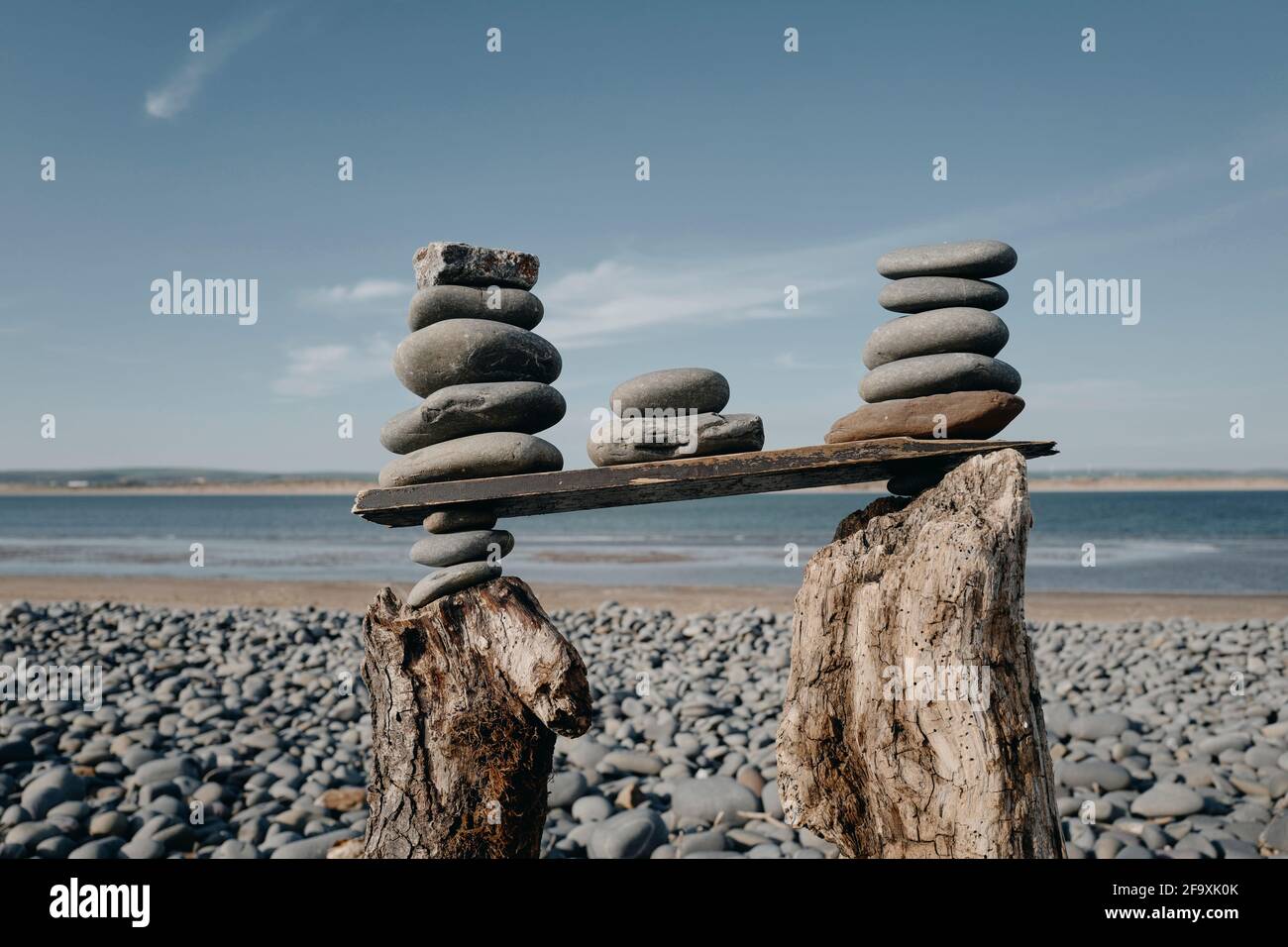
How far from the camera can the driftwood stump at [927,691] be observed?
322 cm

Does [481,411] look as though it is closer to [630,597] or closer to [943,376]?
[943,376]

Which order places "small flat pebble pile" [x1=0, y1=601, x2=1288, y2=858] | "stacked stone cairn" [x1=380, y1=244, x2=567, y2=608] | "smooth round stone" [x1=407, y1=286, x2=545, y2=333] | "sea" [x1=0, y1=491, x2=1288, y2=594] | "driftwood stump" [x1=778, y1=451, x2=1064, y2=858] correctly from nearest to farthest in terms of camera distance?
1. "driftwood stump" [x1=778, y1=451, x2=1064, y2=858]
2. "stacked stone cairn" [x1=380, y1=244, x2=567, y2=608]
3. "smooth round stone" [x1=407, y1=286, x2=545, y2=333]
4. "small flat pebble pile" [x1=0, y1=601, x2=1288, y2=858]
5. "sea" [x1=0, y1=491, x2=1288, y2=594]

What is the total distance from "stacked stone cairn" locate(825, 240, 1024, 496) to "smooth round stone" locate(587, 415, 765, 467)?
47 cm

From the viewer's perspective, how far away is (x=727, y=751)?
8070mm

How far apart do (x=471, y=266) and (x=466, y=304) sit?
0.17 metres

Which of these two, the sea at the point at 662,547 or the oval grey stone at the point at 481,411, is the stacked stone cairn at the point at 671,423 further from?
the sea at the point at 662,547

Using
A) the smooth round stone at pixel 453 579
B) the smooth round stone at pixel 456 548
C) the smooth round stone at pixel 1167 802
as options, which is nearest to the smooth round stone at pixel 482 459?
the smooth round stone at pixel 456 548

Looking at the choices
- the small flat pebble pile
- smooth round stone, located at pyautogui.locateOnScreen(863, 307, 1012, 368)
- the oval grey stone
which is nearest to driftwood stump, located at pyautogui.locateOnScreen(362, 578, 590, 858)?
the oval grey stone

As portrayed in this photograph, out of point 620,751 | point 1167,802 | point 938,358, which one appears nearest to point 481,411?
point 938,358

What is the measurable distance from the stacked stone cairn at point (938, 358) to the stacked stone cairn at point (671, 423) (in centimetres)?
49

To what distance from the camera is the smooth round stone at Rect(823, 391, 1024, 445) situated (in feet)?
12.4

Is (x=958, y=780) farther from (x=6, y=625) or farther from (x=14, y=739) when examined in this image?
(x=6, y=625)

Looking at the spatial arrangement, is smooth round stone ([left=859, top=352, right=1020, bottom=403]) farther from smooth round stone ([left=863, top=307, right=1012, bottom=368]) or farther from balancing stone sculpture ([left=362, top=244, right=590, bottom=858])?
balancing stone sculpture ([left=362, top=244, right=590, bottom=858])
